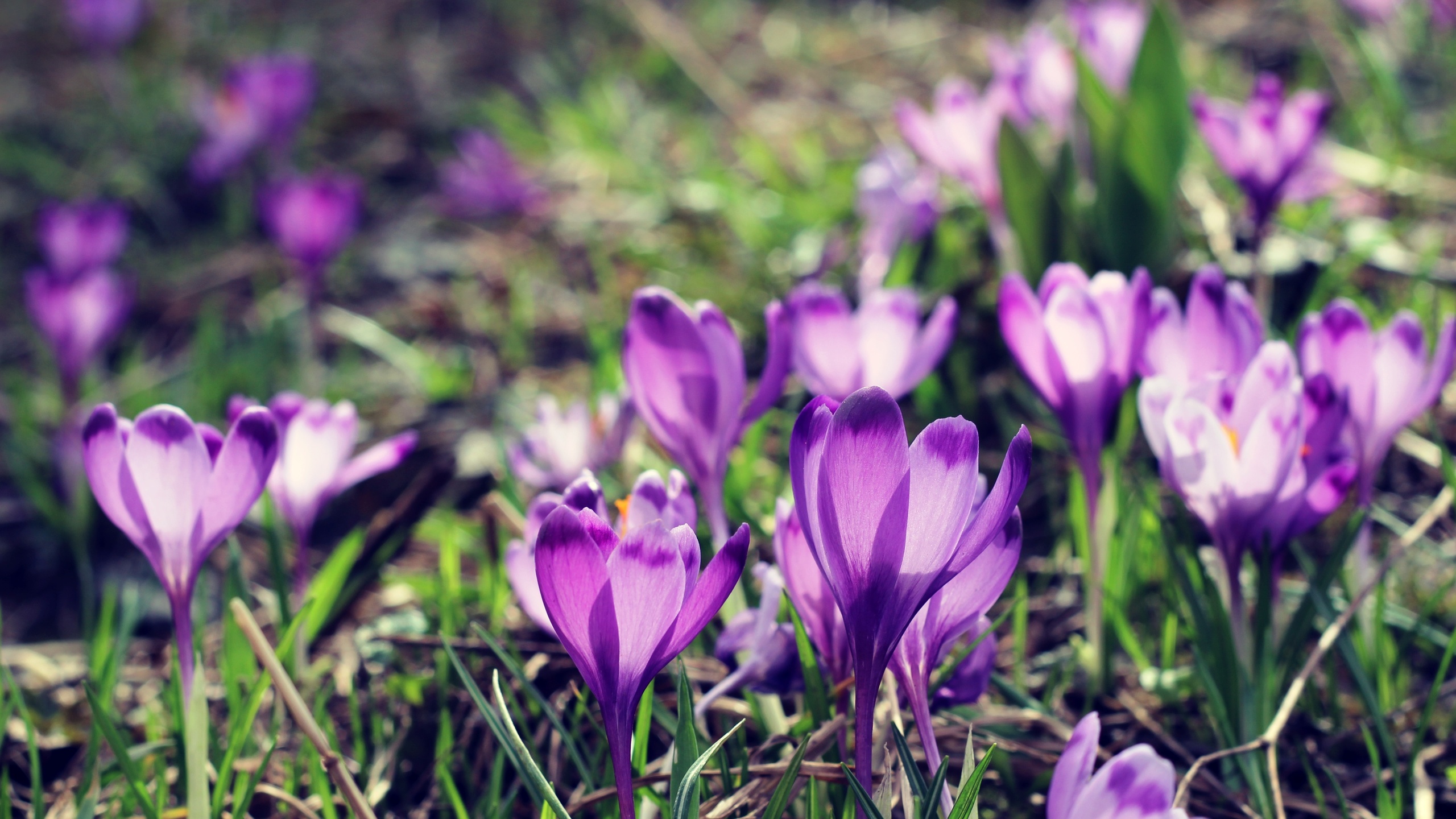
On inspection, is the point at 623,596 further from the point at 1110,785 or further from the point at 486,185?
the point at 486,185

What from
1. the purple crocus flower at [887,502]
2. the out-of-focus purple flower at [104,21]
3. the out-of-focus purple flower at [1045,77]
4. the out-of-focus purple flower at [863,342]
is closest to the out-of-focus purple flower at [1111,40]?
the out-of-focus purple flower at [1045,77]

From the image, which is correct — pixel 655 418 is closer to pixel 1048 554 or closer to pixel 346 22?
pixel 1048 554

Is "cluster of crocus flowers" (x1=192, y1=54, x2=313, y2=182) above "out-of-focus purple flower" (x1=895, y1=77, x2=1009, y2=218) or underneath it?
above

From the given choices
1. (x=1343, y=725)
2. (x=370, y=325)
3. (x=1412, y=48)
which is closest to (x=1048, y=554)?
(x=1343, y=725)

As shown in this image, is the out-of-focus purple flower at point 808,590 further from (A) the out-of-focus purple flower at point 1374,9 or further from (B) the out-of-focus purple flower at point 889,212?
(A) the out-of-focus purple flower at point 1374,9

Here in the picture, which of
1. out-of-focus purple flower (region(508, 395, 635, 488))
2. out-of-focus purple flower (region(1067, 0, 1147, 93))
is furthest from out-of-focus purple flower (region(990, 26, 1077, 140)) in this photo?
out-of-focus purple flower (region(508, 395, 635, 488))

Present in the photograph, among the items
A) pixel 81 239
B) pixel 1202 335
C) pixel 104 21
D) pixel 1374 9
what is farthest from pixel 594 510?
pixel 104 21

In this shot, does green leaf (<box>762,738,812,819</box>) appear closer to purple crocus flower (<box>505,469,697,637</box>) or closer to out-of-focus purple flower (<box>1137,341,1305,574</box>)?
purple crocus flower (<box>505,469,697,637</box>)
